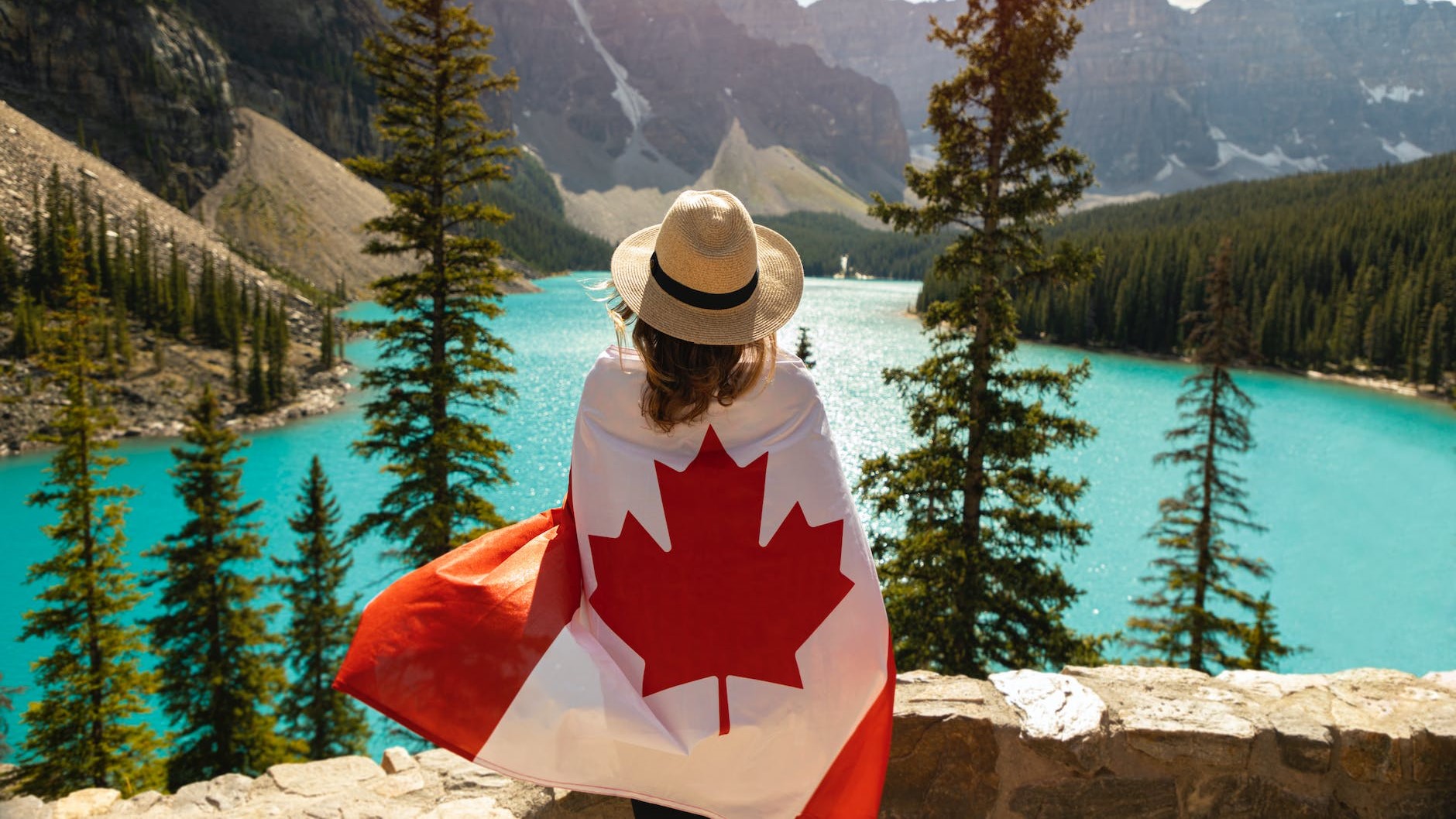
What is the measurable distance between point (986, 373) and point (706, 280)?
34.8ft

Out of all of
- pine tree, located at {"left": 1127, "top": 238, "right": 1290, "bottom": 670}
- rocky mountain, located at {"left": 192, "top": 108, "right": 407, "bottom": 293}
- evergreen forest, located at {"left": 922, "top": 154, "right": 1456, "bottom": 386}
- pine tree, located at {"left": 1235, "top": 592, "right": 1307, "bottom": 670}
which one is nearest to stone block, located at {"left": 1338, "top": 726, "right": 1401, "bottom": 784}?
pine tree, located at {"left": 1235, "top": 592, "right": 1307, "bottom": 670}

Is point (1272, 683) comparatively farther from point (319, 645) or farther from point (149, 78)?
point (149, 78)

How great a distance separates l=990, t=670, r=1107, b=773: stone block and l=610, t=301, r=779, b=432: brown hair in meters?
1.96

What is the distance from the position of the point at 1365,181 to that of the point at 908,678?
430 ft

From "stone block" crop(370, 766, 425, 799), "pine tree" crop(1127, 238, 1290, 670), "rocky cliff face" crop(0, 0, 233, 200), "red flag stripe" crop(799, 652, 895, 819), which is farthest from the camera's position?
"rocky cliff face" crop(0, 0, 233, 200)

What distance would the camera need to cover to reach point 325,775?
12.8 feet

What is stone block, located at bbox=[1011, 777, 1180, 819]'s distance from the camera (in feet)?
10.3

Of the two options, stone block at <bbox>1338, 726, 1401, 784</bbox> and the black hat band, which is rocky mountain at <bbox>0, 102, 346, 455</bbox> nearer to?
the black hat band

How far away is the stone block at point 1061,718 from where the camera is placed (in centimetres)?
310

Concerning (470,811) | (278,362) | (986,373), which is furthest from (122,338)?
(470,811)

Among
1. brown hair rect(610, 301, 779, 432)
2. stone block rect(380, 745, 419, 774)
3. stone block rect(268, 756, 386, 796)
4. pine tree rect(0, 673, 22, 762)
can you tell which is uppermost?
brown hair rect(610, 301, 779, 432)

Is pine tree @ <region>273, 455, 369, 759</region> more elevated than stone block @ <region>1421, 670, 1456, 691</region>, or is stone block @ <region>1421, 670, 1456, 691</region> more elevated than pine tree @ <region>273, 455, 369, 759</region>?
stone block @ <region>1421, 670, 1456, 691</region>

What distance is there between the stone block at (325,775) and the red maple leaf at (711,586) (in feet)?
7.47

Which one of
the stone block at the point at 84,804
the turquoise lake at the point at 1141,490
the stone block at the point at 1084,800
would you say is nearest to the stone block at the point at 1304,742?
the stone block at the point at 1084,800
